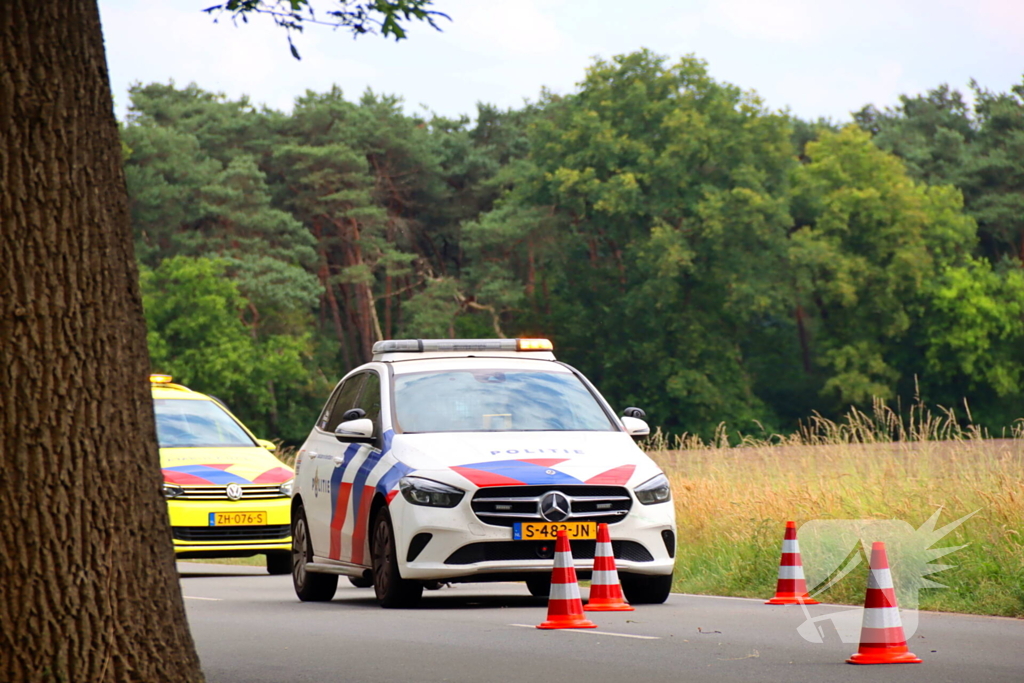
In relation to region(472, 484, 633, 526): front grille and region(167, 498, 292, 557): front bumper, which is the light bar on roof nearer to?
region(472, 484, 633, 526): front grille

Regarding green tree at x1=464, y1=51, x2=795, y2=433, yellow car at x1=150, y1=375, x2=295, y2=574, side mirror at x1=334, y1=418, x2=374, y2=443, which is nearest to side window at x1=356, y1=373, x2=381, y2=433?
side mirror at x1=334, y1=418, x2=374, y2=443

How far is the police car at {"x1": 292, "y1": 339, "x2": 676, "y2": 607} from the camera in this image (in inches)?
478

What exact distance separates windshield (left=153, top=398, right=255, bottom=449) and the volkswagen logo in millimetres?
8048

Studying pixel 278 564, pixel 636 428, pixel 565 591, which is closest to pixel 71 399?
pixel 565 591

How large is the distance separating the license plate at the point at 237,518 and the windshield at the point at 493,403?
16.8 ft

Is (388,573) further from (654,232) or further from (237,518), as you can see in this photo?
(654,232)

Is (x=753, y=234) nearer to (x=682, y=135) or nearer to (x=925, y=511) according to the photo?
(x=682, y=135)

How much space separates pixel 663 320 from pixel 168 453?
50.6 m

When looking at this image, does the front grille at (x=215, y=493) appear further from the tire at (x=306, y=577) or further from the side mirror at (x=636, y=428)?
the side mirror at (x=636, y=428)

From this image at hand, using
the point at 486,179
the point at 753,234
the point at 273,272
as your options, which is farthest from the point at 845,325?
the point at 273,272

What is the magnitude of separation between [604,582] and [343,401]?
3.82m

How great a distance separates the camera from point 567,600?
1097 centimetres

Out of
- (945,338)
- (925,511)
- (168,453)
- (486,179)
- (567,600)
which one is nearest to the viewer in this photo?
(567,600)

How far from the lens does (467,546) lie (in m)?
12.1
